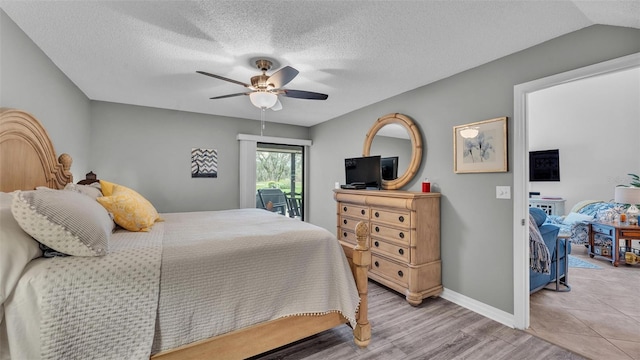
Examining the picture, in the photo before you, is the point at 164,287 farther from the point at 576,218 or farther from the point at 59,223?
the point at 576,218

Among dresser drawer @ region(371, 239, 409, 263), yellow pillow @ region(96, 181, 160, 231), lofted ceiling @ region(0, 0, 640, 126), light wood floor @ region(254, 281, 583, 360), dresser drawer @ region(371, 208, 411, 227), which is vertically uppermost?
lofted ceiling @ region(0, 0, 640, 126)

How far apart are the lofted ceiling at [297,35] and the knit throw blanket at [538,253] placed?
1.71 metres

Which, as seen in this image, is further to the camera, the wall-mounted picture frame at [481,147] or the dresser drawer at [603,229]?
the dresser drawer at [603,229]

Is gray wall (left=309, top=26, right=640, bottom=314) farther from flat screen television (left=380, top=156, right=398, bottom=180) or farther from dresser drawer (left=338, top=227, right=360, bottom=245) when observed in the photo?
dresser drawer (left=338, top=227, right=360, bottom=245)

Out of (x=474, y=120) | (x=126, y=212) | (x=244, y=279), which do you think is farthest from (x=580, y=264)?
(x=126, y=212)

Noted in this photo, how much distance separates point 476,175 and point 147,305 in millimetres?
2775

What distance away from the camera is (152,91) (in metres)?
3.17

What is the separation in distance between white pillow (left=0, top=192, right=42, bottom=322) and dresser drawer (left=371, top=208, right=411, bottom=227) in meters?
2.66

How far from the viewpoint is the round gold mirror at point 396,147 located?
A: 3090mm

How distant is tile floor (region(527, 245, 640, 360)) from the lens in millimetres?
1928

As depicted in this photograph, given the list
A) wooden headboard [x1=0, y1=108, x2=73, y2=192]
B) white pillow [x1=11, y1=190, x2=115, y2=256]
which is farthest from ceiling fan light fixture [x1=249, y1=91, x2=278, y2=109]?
wooden headboard [x1=0, y1=108, x2=73, y2=192]

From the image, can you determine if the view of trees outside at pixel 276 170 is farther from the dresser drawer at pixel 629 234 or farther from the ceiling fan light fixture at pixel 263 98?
the dresser drawer at pixel 629 234

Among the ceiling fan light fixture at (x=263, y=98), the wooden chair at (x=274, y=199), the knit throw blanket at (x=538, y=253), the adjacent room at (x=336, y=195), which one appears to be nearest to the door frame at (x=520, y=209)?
the adjacent room at (x=336, y=195)

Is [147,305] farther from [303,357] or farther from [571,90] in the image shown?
[571,90]
